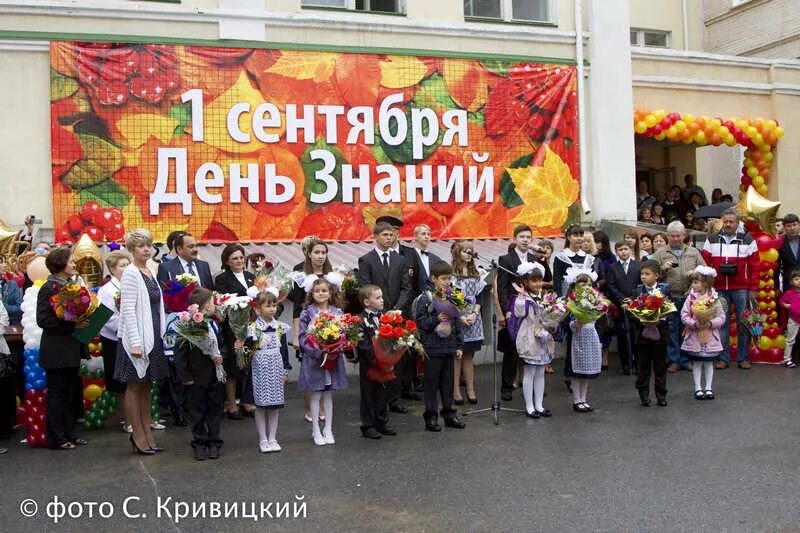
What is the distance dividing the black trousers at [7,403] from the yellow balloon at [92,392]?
722 millimetres

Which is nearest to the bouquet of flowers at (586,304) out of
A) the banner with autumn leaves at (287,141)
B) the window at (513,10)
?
the banner with autumn leaves at (287,141)

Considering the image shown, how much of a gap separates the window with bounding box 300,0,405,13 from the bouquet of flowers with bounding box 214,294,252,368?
22.9 feet

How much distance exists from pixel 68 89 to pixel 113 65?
26.9 inches

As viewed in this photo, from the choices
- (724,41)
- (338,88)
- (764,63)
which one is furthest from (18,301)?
(724,41)

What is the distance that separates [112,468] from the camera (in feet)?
24.7

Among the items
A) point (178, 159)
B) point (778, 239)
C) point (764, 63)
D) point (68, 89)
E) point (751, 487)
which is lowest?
point (751, 487)

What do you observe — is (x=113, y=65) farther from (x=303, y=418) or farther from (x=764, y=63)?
(x=764, y=63)

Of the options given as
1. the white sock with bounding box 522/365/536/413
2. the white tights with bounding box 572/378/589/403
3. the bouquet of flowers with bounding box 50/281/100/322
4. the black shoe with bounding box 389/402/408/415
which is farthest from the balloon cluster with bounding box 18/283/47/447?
the white tights with bounding box 572/378/589/403

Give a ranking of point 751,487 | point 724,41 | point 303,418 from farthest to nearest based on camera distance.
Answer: point 724,41
point 303,418
point 751,487

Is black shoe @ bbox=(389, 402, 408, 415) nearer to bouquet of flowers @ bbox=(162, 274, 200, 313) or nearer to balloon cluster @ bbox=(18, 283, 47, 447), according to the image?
bouquet of flowers @ bbox=(162, 274, 200, 313)

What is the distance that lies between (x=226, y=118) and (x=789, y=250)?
8449 mm

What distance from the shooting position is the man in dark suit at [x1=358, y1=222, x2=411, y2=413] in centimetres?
965

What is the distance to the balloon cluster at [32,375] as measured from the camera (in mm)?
8602

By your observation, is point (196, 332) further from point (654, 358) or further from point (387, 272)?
point (654, 358)
